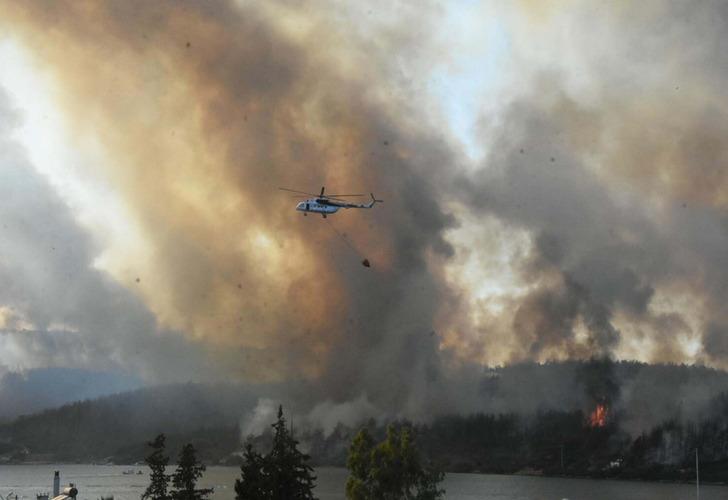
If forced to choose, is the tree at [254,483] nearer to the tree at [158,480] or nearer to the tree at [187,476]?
Answer: the tree at [187,476]

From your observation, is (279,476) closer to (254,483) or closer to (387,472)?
(254,483)

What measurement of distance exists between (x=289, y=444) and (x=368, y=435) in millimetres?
40411

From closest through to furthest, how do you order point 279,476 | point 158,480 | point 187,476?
point 279,476, point 187,476, point 158,480

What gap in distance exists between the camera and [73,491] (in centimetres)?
8431

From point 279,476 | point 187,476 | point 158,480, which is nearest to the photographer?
point 279,476

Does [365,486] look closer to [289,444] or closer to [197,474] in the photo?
[197,474]

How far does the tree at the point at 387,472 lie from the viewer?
126 metres

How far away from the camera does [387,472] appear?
126 metres

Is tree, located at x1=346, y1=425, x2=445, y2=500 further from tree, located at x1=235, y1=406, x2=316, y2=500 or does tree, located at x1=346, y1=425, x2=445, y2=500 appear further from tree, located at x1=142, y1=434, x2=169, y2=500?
Result: tree, located at x1=235, y1=406, x2=316, y2=500

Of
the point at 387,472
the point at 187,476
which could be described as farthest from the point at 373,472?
the point at 187,476

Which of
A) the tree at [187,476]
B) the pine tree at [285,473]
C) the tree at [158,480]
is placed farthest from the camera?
the tree at [158,480]

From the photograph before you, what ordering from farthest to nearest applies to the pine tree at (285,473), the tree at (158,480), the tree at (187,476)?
the tree at (158,480)
the tree at (187,476)
the pine tree at (285,473)

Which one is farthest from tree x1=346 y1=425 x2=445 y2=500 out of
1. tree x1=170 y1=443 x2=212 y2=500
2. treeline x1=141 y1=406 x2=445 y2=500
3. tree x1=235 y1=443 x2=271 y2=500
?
tree x1=235 y1=443 x2=271 y2=500

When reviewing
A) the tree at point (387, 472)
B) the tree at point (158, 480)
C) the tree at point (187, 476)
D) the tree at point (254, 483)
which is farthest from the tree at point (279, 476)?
the tree at point (387, 472)
